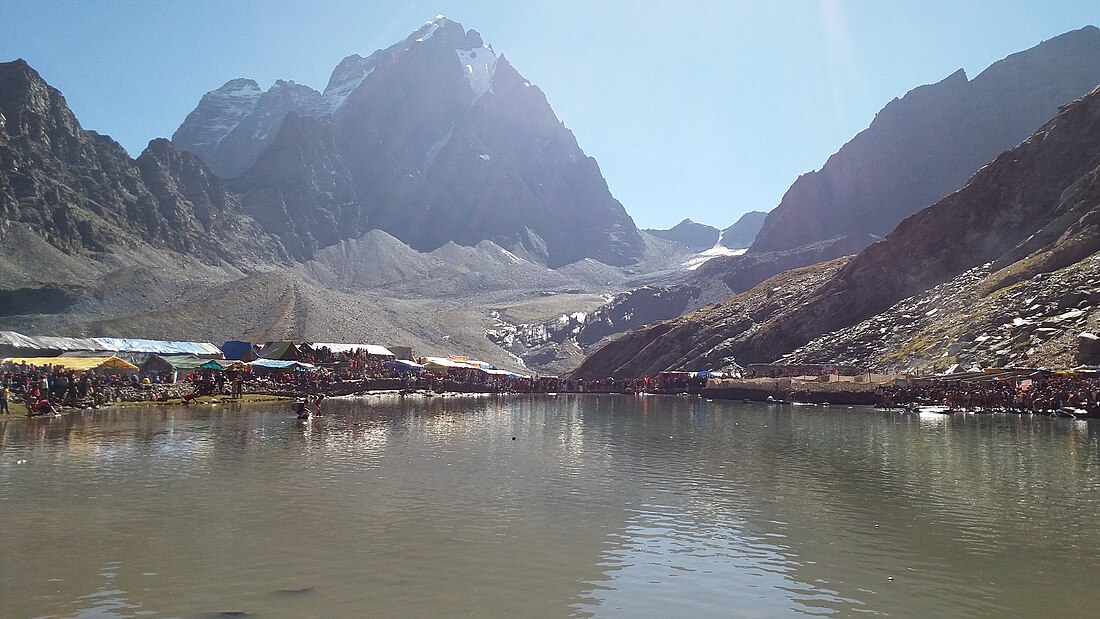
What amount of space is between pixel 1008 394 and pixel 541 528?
66953 mm

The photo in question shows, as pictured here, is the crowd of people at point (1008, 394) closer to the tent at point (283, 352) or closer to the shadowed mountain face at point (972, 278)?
the shadowed mountain face at point (972, 278)

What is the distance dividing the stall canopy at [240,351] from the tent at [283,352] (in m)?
1.51

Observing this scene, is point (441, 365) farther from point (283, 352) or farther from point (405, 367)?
point (283, 352)

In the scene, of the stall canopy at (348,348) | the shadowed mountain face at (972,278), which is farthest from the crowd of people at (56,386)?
the shadowed mountain face at (972,278)

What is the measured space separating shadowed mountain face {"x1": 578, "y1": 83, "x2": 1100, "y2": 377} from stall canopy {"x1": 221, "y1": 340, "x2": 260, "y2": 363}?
236ft

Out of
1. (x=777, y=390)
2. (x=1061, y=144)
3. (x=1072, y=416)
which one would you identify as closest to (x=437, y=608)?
(x=1072, y=416)

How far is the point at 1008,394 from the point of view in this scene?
73062 mm

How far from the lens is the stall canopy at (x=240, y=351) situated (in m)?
110

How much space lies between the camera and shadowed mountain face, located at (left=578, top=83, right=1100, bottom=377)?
85.9 meters

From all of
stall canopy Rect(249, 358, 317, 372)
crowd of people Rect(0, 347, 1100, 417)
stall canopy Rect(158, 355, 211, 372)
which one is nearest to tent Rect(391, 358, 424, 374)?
crowd of people Rect(0, 347, 1100, 417)

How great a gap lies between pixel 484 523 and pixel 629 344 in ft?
462

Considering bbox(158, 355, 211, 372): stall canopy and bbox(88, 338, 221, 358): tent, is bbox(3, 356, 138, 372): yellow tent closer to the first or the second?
bbox(158, 355, 211, 372): stall canopy

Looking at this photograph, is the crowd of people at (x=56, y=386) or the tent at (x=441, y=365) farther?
the tent at (x=441, y=365)

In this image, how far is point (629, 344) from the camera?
16275 centimetres
